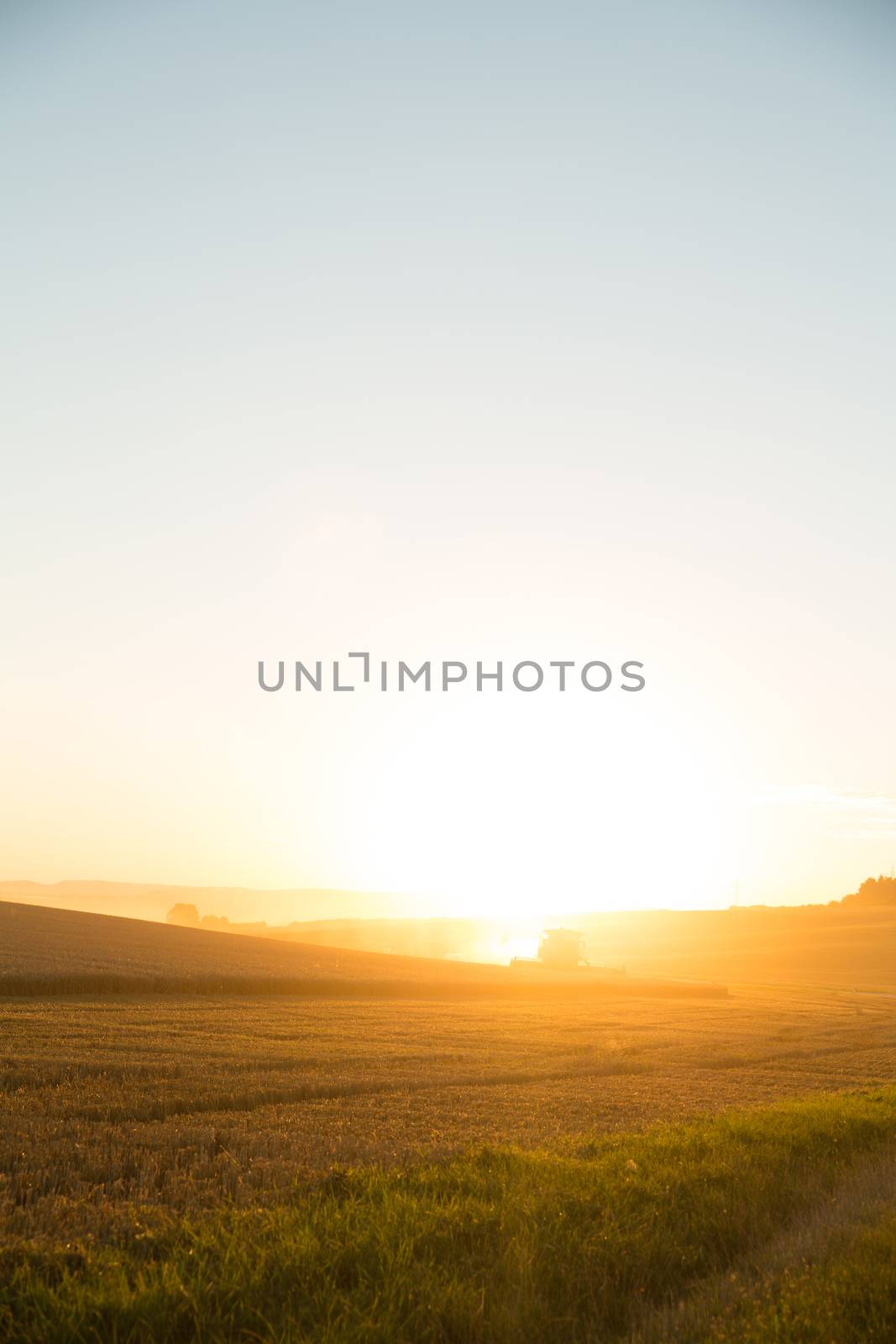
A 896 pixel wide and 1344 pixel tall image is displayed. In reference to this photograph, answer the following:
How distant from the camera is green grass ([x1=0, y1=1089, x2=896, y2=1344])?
811 cm

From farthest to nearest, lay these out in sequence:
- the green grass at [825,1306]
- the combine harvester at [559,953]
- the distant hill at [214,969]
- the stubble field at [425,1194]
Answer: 1. the combine harvester at [559,953]
2. the distant hill at [214,969]
3. the stubble field at [425,1194]
4. the green grass at [825,1306]

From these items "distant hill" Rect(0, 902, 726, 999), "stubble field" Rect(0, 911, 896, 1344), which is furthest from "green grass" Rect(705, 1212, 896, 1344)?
"distant hill" Rect(0, 902, 726, 999)

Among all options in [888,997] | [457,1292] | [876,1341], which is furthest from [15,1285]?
[888,997]

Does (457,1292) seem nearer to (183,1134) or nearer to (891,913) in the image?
(183,1134)

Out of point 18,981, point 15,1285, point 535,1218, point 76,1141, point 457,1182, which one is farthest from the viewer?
point 18,981

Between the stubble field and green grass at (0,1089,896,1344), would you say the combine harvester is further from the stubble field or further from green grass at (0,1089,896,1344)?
green grass at (0,1089,896,1344)

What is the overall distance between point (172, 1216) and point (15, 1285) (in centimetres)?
266

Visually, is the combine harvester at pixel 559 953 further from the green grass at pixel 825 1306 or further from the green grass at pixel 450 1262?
the green grass at pixel 825 1306

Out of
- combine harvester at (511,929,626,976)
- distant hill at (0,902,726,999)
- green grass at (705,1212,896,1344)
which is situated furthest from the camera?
combine harvester at (511,929,626,976)

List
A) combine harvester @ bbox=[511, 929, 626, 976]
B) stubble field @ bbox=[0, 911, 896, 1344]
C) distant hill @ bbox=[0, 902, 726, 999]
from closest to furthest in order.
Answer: stubble field @ bbox=[0, 911, 896, 1344], distant hill @ bbox=[0, 902, 726, 999], combine harvester @ bbox=[511, 929, 626, 976]

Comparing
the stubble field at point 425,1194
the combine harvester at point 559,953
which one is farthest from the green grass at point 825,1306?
the combine harvester at point 559,953

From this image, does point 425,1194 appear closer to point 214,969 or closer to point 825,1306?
point 825,1306

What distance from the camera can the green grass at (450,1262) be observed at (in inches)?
319

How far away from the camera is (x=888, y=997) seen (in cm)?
7625
